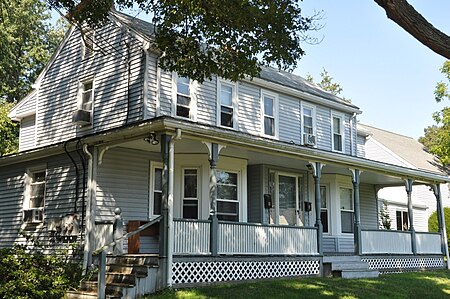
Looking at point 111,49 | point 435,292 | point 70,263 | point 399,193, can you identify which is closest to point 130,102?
point 111,49

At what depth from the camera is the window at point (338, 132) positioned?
2131 cm

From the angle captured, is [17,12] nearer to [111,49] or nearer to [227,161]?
[111,49]

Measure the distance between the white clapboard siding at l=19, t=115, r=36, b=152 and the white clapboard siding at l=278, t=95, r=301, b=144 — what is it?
925cm

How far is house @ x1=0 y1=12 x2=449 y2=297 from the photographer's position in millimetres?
12531

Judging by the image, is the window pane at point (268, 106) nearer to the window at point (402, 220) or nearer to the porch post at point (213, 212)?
the porch post at point (213, 212)

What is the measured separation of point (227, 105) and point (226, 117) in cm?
41

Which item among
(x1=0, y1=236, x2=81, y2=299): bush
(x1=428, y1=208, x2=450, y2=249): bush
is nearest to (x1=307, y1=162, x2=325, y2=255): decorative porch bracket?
(x1=0, y1=236, x2=81, y2=299): bush

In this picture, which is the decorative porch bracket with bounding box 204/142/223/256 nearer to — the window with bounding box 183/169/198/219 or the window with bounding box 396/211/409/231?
the window with bounding box 183/169/198/219

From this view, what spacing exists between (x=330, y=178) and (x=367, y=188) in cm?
345

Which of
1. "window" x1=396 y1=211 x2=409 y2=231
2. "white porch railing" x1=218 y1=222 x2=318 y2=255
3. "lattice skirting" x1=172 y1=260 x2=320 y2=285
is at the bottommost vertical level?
"lattice skirting" x1=172 y1=260 x2=320 y2=285

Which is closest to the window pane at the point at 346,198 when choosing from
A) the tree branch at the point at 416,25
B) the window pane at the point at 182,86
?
the window pane at the point at 182,86

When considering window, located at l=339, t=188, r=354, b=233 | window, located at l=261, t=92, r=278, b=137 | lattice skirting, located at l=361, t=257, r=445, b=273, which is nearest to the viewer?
lattice skirting, located at l=361, t=257, r=445, b=273

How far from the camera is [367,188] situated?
886 inches

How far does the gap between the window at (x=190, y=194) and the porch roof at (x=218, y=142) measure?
2373 mm
